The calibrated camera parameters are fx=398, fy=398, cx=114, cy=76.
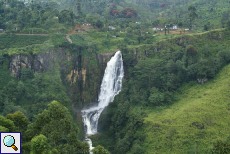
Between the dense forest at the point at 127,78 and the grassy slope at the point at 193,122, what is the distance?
0.29 feet

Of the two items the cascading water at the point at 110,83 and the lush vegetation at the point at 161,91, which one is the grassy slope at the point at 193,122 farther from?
the cascading water at the point at 110,83

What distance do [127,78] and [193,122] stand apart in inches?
473

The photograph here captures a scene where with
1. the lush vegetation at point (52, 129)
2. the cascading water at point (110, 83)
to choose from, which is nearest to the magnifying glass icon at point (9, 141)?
the lush vegetation at point (52, 129)

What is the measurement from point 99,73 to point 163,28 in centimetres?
1632

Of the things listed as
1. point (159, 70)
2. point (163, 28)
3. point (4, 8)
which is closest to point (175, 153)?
point (159, 70)

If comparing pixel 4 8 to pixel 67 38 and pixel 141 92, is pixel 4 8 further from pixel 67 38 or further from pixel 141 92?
pixel 141 92

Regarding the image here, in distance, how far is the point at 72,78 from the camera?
45.8 metres

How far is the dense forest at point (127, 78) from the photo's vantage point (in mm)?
36656

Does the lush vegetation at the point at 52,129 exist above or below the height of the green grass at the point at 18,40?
below

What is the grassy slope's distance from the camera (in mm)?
34688

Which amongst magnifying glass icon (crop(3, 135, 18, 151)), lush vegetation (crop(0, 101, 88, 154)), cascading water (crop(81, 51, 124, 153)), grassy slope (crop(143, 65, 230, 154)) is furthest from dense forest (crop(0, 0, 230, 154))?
magnifying glass icon (crop(3, 135, 18, 151))

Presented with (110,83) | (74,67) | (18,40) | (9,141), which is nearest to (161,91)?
(110,83)

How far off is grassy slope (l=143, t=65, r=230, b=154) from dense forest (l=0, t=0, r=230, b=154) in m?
0.09

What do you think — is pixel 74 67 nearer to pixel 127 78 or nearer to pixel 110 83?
pixel 110 83
